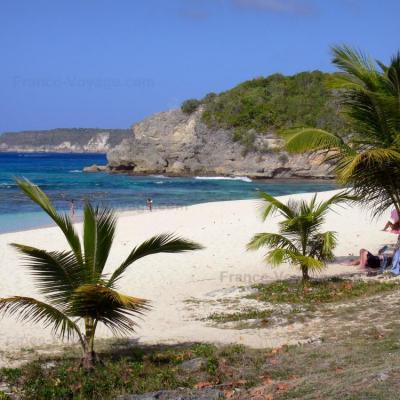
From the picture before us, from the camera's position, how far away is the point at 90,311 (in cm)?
707

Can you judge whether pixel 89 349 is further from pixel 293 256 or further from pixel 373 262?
pixel 373 262

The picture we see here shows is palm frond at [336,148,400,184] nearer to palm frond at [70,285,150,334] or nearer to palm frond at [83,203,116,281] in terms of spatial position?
palm frond at [83,203,116,281]

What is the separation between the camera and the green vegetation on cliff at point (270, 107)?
6462cm

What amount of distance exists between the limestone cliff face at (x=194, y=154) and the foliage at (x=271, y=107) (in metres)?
1.24

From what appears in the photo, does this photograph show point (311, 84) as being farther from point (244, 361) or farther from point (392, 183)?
point (244, 361)

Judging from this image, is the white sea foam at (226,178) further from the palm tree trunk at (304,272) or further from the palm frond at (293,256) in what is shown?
the palm frond at (293,256)

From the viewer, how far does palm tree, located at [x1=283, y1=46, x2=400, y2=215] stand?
1149cm

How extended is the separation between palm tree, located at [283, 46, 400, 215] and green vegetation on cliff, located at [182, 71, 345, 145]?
4944 cm

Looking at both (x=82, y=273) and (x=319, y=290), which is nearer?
(x=82, y=273)

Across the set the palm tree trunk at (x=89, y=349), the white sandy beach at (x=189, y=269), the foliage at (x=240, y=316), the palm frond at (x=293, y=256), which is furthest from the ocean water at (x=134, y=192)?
the palm tree trunk at (x=89, y=349)

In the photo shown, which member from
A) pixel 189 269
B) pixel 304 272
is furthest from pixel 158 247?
pixel 189 269

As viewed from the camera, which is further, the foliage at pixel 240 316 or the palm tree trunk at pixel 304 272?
the palm tree trunk at pixel 304 272

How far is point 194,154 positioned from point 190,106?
6.79 metres

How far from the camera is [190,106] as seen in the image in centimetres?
7031
